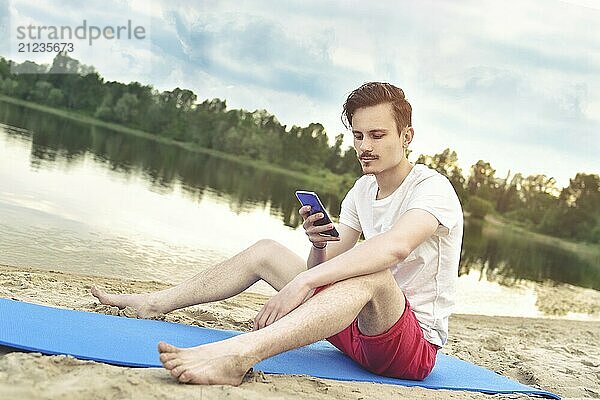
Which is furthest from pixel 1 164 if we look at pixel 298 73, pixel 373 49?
pixel 373 49

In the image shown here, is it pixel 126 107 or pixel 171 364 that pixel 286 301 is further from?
pixel 126 107

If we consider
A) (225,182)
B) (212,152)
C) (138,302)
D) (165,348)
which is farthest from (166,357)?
(212,152)

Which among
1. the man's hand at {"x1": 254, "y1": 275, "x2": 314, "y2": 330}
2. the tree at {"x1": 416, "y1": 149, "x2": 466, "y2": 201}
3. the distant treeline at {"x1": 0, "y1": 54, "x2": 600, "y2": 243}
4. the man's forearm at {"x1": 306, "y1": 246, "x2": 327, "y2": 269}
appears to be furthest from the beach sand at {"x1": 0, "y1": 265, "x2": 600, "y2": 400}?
the distant treeline at {"x1": 0, "y1": 54, "x2": 600, "y2": 243}

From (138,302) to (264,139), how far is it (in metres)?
8.03

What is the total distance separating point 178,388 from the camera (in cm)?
178

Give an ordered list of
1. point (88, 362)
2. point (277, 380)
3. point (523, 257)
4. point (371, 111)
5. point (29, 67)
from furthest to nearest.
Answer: point (29, 67), point (523, 257), point (371, 111), point (277, 380), point (88, 362)

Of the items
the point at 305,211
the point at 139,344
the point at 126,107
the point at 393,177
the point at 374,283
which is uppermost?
the point at 126,107

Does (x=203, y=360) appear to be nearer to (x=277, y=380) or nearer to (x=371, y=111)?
(x=277, y=380)

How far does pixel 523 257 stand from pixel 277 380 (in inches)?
306

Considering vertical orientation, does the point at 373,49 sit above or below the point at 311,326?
above

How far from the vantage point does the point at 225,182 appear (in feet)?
30.8

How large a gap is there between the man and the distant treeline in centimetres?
768

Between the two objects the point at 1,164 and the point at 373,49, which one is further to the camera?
the point at 373,49

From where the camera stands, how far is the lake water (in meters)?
5.17
